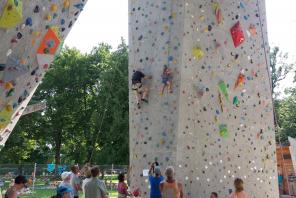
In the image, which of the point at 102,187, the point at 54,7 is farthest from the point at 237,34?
the point at 54,7

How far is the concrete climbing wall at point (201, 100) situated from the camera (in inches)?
291

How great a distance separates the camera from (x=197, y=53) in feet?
25.0

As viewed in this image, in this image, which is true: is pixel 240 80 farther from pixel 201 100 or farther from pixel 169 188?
pixel 169 188

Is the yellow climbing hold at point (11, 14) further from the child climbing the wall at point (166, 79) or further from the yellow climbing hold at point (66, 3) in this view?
the child climbing the wall at point (166, 79)

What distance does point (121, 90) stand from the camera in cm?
2661

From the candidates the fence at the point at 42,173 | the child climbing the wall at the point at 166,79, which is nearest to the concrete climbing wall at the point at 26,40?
the child climbing the wall at the point at 166,79

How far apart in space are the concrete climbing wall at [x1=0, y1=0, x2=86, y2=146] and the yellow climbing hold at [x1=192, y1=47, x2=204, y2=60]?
319 centimetres

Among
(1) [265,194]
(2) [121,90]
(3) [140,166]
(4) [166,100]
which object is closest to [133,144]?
(3) [140,166]

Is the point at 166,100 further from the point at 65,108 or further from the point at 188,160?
the point at 65,108

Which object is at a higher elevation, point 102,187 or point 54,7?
point 54,7

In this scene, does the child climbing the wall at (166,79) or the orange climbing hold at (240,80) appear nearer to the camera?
the child climbing the wall at (166,79)

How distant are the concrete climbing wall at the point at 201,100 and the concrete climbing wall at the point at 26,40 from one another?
305 centimetres

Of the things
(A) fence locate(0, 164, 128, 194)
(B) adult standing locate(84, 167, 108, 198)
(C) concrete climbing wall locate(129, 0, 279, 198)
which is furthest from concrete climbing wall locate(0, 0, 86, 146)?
(A) fence locate(0, 164, 128, 194)

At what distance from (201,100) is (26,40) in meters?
4.12
